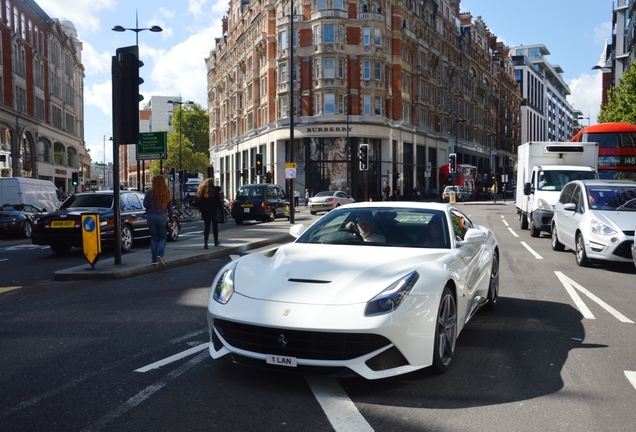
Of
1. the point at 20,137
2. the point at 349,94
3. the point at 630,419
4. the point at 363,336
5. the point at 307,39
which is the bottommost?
the point at 630,419

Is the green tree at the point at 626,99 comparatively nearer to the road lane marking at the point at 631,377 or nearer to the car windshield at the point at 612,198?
the car windshield at the point at 612,198

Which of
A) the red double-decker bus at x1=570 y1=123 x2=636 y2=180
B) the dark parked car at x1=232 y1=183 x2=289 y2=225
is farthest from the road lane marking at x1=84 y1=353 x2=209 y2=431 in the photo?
the red double-decker bus at x1=570 y1=123 x2=636 y2=180

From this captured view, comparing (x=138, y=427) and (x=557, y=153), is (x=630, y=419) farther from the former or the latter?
(x=557, y=153)

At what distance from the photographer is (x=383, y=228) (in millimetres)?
5836

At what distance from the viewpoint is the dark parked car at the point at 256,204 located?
89.6ft

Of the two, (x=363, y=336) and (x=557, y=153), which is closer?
(x=363, y=336)

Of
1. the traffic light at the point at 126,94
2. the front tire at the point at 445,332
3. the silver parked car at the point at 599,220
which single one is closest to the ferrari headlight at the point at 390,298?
the front tire at the point at 445,332

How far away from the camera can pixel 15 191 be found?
2467cm

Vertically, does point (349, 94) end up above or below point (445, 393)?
above

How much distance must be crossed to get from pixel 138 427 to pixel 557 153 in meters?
19.6

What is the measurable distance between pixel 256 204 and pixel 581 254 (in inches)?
681

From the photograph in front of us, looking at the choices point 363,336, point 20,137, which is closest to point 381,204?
A: point 363,336

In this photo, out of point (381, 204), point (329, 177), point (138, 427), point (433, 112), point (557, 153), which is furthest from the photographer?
point (433, 112)

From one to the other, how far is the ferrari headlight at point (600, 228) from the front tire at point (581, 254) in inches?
15.8
